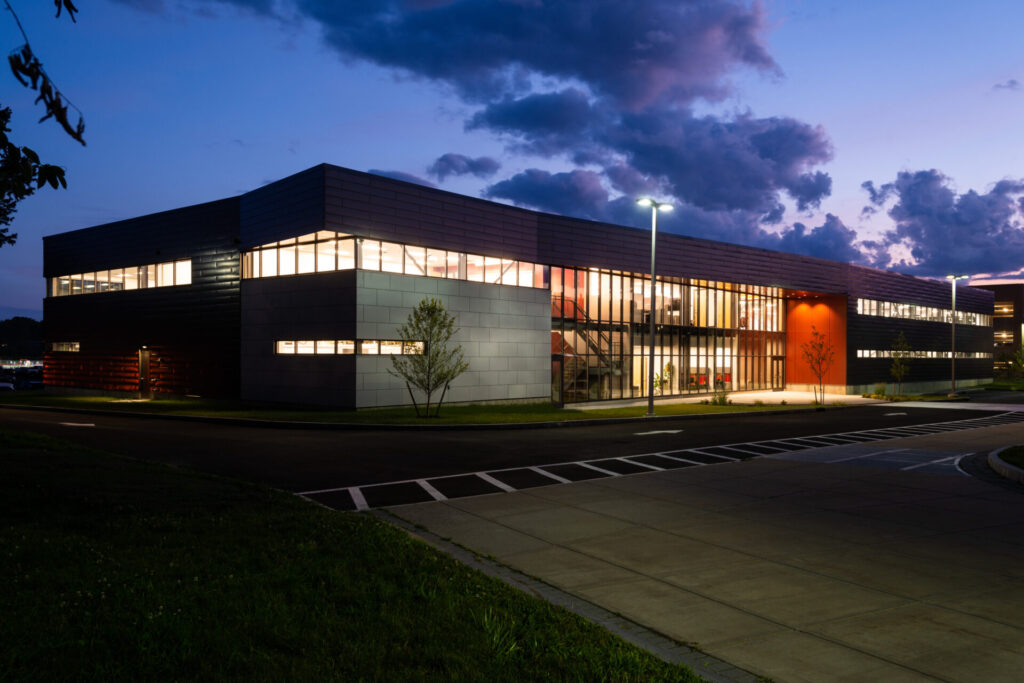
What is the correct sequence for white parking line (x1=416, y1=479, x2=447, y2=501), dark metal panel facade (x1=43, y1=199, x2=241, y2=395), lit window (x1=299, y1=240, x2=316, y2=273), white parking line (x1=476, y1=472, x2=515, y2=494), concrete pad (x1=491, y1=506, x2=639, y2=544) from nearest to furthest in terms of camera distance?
1. concrete pad (x1=491, y1=506, x2=639, y2=544)
2. white parking line (x1=416, y1=479, x2=447, y2=501)
3. white parking line (x1=476, y1=472, x2=515, y2=494)
4. lit window (x1=299, y1=240, x2=316, y2=273)
5. dark metal panel facade (x1=43, y1=199, x2=241, y2=395)

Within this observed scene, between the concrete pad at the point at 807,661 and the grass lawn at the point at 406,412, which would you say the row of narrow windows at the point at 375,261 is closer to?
the grass lawn at the point at 406,412

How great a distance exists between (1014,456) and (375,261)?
78.0ft

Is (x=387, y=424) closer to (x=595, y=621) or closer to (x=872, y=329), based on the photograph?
(x=595, y=621)

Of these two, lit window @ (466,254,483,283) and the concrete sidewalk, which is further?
lit window @ (466,254,483,283)

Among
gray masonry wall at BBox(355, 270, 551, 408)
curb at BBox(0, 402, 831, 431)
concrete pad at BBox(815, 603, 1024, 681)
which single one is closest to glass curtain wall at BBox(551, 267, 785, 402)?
gray masonry wall at BBox(355, 270, 551, 408)

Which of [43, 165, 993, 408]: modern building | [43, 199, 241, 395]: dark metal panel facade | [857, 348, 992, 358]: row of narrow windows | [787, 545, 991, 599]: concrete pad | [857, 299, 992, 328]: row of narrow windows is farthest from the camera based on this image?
[857, 299, 992, 328]: row of narrow windows

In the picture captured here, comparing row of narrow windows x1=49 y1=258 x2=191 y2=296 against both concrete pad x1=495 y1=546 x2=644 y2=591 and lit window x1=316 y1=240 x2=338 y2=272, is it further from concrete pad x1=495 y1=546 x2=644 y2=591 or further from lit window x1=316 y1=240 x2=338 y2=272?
concrete pad x1=495 y1=546 x2=644 y2=591

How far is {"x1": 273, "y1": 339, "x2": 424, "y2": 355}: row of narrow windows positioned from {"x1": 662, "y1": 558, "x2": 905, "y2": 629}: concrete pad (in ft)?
69.9

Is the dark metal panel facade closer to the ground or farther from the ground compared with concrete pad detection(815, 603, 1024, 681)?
farther from the ground

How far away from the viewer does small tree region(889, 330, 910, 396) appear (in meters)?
54.6

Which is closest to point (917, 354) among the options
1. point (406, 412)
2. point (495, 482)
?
point (406, 412)

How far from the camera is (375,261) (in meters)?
30.1

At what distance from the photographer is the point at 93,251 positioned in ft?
149

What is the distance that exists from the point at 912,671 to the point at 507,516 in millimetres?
6270
